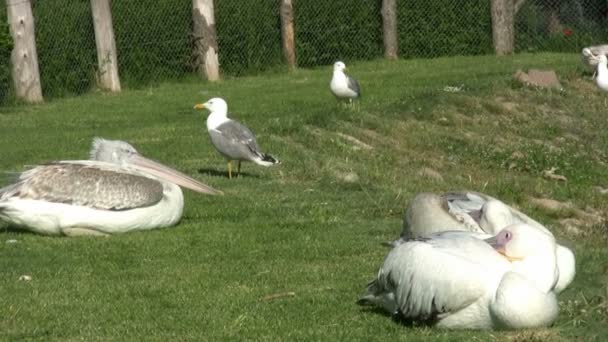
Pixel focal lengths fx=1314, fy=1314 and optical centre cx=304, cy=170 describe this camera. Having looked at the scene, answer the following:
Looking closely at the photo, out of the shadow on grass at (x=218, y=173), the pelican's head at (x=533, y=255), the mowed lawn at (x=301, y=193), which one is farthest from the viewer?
the shadow on grass at (x=218, y=173)

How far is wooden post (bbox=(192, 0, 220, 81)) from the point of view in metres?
21.1

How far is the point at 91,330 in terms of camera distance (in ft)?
20.9

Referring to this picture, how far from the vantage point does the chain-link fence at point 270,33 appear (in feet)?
66.3

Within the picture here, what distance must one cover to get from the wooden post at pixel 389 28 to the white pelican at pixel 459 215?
52.0 ft

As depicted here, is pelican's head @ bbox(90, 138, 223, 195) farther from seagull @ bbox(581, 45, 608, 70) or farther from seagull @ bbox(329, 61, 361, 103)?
seagull @ bbox(581, 45, 608, 70)

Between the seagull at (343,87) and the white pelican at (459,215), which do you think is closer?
the white pelican at (459,215)

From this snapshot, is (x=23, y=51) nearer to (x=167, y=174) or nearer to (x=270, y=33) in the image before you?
(x=270, y=33)

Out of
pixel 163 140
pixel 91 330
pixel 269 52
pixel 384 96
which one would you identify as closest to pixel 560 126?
pixel 384 96

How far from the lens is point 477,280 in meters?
5.75

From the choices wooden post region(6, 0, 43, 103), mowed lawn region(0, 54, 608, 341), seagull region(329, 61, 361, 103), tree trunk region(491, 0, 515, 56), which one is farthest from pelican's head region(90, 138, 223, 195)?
tree trunk region(491, 0, 515, 56)

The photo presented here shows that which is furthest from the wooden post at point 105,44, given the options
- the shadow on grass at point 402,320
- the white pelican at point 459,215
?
the shadow on grass at point 402,320

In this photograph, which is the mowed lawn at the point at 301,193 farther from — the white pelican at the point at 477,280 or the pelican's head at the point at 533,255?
the pelican's head at the point at 533,255

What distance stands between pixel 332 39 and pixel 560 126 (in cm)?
812

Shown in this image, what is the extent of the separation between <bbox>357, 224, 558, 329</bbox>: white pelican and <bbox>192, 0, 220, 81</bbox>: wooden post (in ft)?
49.9
